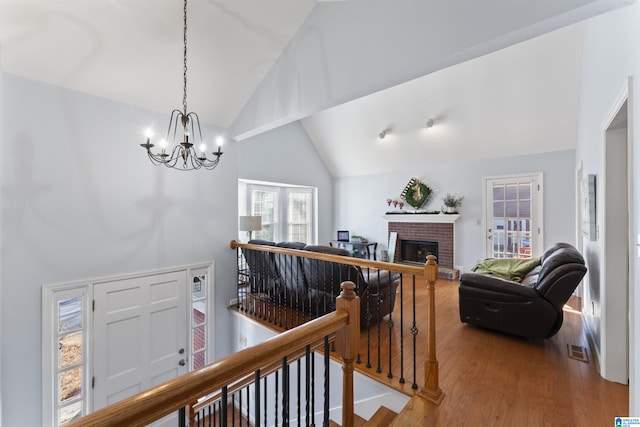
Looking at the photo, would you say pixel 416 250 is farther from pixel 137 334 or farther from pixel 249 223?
pixel 137 334

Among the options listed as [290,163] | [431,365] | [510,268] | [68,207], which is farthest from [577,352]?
[290,163]

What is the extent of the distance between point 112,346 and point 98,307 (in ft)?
1.55

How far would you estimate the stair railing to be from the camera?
7.29 ft

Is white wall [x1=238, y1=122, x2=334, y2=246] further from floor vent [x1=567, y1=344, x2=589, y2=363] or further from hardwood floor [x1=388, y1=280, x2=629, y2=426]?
floor vent [x1=567, y1=344, x2=589, y2=363]

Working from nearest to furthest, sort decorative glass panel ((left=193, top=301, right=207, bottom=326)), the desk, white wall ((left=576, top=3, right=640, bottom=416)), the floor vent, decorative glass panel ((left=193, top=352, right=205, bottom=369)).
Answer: white wall ((left=576, top=3, right=640, bottom=416))
the floor vent
decorative glass panel ((left=193, top=352, right=205, bottom=369))
decorative glass panel ((left=193, top=301, right=207, bottom=326))
the desk

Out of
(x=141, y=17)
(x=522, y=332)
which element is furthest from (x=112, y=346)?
(x=522, y=332)

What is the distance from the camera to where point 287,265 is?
3.69 metres

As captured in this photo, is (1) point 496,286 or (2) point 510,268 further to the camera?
(2) point 510,268

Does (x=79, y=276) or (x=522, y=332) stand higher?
(x=79, y=276)

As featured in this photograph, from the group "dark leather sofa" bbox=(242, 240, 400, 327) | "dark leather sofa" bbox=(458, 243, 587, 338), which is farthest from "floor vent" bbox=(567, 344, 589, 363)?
"dark leather sofa" bbox=(242, 240, 400, 327)

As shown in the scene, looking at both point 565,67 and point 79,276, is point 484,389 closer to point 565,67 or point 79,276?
point 79,276

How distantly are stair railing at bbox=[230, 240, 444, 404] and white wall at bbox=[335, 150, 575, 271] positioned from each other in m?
2.10

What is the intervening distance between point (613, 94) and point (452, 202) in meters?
3.91

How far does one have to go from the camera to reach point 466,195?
5836mm
